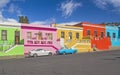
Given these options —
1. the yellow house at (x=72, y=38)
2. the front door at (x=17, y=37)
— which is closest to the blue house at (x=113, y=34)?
the yellow house at (x=72, y=38)

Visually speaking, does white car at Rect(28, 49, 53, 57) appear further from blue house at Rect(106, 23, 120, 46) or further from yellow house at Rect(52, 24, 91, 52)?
blue house at Rect(106, 23, 120, 46)

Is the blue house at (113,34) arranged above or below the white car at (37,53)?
above

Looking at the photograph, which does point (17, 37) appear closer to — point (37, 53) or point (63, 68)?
point (37, 53)

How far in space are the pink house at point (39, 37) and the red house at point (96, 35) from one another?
10.5m

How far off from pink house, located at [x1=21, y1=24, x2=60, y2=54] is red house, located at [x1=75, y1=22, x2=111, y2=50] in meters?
10.5

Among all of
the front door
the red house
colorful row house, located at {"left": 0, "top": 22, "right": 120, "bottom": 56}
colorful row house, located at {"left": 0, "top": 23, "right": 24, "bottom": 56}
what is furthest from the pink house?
the red house

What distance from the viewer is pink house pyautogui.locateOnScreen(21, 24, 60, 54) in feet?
172

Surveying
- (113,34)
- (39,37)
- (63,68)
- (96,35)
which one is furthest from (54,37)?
(63,68)

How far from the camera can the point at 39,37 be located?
55344mm

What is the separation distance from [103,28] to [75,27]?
11.6m

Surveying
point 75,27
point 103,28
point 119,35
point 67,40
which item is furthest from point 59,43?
point 119,35

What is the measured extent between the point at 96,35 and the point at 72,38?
9.73 meters

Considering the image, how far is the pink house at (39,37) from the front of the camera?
172 ft

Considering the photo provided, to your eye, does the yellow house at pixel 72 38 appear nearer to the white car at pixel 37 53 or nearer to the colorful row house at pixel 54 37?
the colorful row house at pixel 54 37
